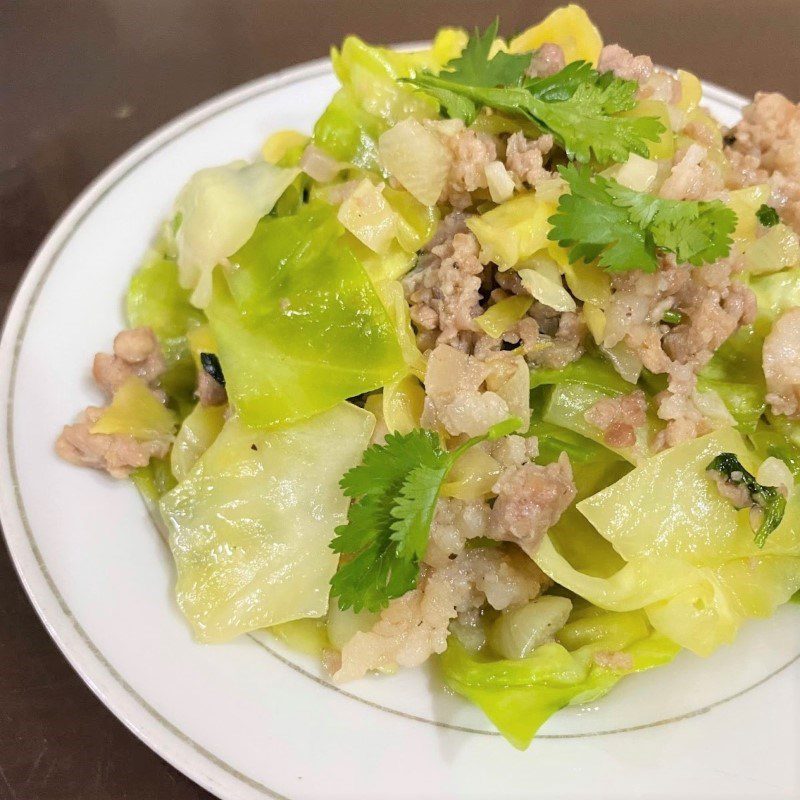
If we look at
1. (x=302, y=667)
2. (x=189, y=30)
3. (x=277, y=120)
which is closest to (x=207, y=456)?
(x=302, y=667)

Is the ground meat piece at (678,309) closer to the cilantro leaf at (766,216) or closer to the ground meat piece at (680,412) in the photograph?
the ground meat piece at (680,412)

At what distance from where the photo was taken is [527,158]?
204 cm

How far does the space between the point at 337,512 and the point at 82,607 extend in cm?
71

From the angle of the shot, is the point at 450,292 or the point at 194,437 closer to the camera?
the point at 450,292

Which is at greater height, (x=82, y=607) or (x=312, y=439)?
(x=312, y=439)

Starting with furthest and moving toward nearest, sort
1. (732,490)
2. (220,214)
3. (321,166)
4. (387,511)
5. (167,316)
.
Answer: (167,316)
(321,166)
(220,214)
(732,490)
(387,511)

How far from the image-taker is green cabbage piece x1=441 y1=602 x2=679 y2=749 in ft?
5.86

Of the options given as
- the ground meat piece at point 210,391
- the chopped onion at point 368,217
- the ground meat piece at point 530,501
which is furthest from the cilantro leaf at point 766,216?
the ground meat piece at point 210,391

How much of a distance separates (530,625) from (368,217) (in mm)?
1248

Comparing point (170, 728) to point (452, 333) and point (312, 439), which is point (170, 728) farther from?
point (452, 333)

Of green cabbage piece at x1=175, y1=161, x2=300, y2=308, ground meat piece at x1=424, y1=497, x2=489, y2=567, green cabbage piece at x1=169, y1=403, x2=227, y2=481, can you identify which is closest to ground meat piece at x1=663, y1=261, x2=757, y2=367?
ground meat piece at x1=424, y1=497, x2=489, y2=567

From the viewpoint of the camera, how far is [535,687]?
1.83m

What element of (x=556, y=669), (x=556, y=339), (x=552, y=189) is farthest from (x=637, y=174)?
(x=556, y=669)

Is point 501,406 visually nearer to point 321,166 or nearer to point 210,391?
point 210,391
